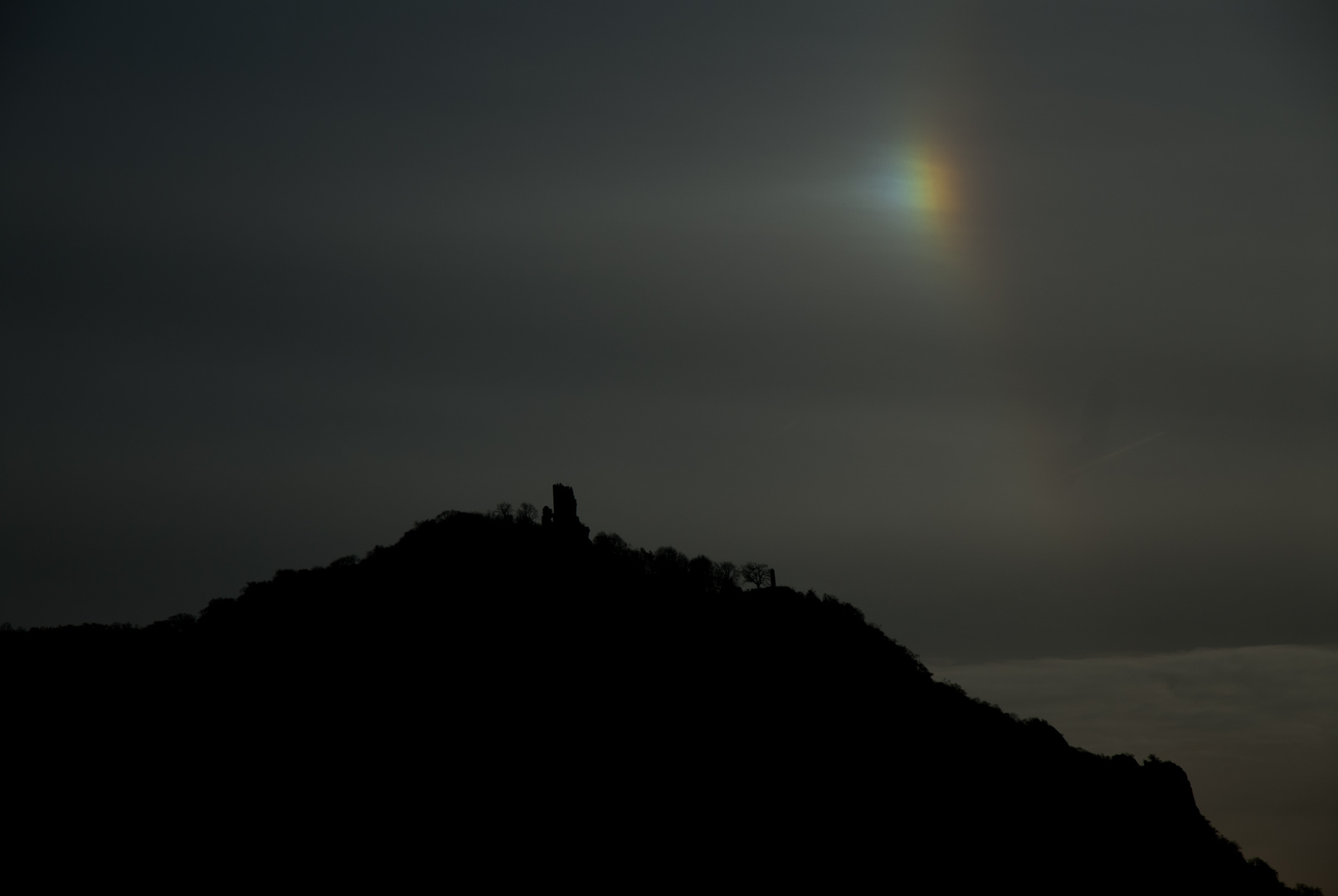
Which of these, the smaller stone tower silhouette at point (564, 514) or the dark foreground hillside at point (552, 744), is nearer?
the dark foreground hillside at point (552, 744)

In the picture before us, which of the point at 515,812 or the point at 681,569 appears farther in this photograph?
the point at 681,569

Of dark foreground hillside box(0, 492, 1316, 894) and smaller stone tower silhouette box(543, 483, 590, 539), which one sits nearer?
dark foreground hillside box(0, 492, 1316, 894)

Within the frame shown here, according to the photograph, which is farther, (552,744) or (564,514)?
(564,514)

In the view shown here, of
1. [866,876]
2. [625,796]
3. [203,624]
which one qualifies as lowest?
[866,876]

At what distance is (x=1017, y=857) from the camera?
11069 cm

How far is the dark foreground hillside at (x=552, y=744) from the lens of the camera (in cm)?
9412

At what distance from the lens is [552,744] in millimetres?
102250

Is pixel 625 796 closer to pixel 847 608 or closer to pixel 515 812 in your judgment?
pixel 515 812

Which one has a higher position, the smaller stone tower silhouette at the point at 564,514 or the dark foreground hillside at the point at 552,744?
the smaller stone tower silhouette at the point at 564,514

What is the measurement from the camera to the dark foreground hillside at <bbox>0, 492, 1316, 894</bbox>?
94125 mm

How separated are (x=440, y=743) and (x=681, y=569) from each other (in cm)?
6278

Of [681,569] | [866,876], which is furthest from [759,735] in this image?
[681,569]

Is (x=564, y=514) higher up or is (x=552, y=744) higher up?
(x=564, y=514)

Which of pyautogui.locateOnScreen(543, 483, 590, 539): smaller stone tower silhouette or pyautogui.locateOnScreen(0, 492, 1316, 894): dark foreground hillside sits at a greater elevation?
pyautogui.locateOnScreen(543, 483, 590, 539): smaller stone tower silhouette
